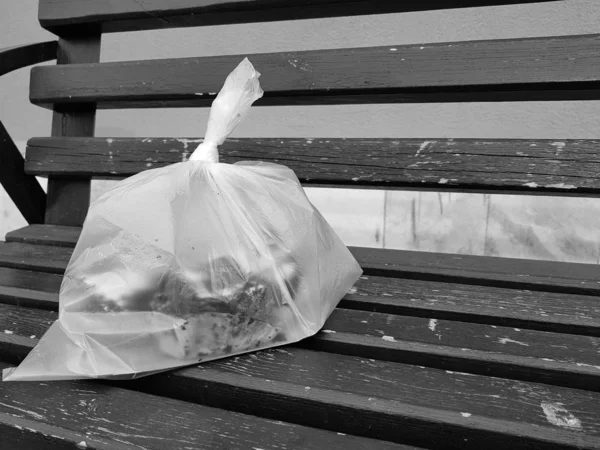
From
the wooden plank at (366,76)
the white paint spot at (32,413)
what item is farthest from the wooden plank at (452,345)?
the wooden plank at (366,76)

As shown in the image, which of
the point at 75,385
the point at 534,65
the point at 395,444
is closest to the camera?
the point at 395,444

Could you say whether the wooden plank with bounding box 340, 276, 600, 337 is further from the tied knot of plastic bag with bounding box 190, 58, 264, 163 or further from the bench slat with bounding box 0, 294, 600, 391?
the tied knot of plastic bag with bounding box 190, 58, 264, 163

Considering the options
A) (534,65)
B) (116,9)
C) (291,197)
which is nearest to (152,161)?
(116,9)

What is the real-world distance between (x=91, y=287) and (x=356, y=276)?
44 centimetres

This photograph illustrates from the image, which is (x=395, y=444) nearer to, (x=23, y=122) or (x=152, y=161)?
(x=152, y=161)

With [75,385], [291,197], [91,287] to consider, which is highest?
[291,197]

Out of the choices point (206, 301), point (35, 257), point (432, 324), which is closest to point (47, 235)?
point (35, 257)

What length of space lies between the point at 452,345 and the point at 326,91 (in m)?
0.68

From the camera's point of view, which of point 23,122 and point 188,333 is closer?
point 188,333

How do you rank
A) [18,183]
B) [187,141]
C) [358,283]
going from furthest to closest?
[18,183] < [187,141] < [358,283]

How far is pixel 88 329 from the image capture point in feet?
1.97

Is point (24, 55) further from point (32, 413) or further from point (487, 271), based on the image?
point (487, 271)

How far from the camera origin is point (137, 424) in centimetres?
51

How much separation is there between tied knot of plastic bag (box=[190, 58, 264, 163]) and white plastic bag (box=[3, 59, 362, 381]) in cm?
6
